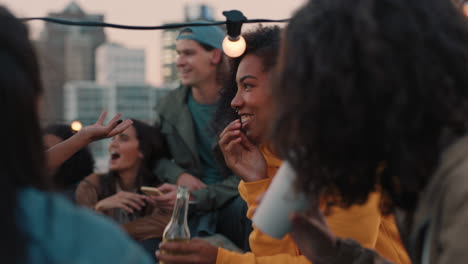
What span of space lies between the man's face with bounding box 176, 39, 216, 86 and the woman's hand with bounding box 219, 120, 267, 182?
2.23m

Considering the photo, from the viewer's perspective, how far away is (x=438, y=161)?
1525 millimetres

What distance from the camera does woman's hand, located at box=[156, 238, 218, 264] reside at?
210 cm

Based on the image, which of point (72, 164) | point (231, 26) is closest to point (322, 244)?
point (231, 26)

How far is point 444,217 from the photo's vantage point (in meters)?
1.47


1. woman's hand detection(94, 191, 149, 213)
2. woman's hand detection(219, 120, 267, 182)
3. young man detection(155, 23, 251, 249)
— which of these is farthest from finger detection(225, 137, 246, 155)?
woman's hand detection(94, 191, 149, 213)

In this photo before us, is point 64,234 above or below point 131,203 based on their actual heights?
above

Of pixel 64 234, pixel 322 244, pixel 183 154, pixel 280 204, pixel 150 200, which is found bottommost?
pixel 150 200

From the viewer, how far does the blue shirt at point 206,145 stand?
5.04 meters

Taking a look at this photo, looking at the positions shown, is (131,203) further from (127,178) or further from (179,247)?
(179,247)

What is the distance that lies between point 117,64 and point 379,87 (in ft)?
360

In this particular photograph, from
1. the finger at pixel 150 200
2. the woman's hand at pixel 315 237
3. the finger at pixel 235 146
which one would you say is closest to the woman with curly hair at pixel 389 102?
the woman's hand at pixel 315 237

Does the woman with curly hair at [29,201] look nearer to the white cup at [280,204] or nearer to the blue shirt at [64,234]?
the blue shirt at [64,234]

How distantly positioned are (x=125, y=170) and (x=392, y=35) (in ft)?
13.6

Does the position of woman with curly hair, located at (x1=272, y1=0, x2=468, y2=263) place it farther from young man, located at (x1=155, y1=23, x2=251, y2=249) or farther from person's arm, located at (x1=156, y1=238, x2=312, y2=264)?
young man, located at (x1=155, y1=23, x2=251, y2=249)
